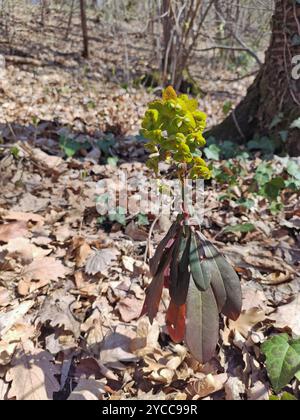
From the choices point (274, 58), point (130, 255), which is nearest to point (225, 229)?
point (130, 255)

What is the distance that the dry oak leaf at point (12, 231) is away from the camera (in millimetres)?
1976

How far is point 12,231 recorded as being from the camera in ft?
6.67

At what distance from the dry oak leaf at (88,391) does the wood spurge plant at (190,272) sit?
0.33 meters

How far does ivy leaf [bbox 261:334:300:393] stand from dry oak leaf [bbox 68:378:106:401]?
22.8 inches

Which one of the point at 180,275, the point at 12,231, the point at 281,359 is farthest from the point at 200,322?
the point at 12,231

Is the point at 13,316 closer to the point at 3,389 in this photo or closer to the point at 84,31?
the point at 3,389

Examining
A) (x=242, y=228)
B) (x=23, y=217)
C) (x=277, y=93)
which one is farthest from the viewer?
(x=277, y=93)

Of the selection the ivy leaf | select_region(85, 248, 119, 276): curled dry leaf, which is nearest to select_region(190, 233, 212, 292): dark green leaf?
the ivy leaf

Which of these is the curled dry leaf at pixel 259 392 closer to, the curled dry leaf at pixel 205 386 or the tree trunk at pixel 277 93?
the curled dry leaf at pixel 205 386

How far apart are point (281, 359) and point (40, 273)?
1.08 meters

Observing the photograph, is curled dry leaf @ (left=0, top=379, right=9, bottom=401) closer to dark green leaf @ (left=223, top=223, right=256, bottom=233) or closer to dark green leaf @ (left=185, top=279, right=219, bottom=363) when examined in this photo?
dark green leaf @ (left=185, top=279, right=219, bottom=363)
